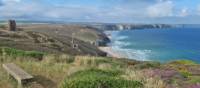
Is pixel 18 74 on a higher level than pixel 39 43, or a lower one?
higher

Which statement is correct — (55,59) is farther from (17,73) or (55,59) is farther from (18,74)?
(18,74)

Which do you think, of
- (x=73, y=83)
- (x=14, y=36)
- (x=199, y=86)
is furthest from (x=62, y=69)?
(x=14, y=36)

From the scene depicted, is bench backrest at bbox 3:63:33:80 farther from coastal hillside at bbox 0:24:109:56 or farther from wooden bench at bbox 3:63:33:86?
coastal hillside at bbox 0:24:109:56

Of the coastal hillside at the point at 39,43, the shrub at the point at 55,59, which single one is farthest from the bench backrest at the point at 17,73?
the coastal hillside at the point at 39,43

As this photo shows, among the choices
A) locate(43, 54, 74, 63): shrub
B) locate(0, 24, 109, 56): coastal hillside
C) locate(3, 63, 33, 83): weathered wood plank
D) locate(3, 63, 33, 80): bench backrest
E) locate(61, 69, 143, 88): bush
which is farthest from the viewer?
locate(0, 24, 109, 56): coastal hillside

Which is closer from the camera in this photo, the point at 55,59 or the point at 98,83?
the point at 98,83

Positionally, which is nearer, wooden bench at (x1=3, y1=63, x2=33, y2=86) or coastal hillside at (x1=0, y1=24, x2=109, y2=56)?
wooden bench at (x1=3, y1=63, x2=33, y2=86)

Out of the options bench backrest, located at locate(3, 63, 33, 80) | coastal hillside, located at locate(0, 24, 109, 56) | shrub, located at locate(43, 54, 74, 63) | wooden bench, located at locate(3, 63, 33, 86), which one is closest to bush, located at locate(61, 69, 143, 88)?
wooden bench, located at locate(3, 63, 33, 86)

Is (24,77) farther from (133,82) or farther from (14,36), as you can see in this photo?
(14,36)

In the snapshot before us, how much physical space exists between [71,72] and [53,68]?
5.55 feet

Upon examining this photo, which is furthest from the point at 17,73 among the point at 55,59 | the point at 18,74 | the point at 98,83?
the point at 55,59

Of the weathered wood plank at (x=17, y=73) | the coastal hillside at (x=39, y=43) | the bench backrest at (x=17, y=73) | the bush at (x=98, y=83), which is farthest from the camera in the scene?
the coastal hillside at (x=39, y=43)

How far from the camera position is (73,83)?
1220 centimetres

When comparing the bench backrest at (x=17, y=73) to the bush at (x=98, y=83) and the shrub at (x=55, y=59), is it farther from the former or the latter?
the shrub at (x=55, y=59)
